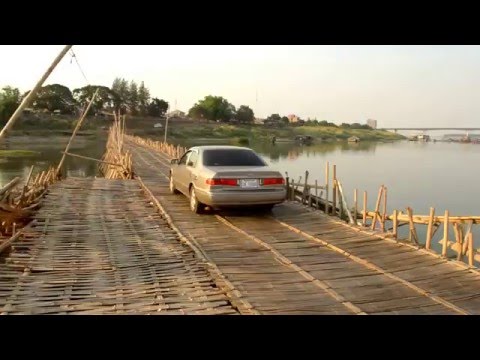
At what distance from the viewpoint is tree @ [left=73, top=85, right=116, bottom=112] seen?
8467 cm

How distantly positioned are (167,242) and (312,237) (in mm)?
2218

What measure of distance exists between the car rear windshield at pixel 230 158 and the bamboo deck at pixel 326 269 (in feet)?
4.05

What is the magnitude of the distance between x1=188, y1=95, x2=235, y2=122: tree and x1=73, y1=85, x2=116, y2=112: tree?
21.2 meters

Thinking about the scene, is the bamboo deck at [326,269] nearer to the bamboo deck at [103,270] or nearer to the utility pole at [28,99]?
the bamboo deck at [103,270]

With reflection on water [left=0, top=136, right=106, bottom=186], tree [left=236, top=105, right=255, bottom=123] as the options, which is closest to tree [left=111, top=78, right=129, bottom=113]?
tree [left=236, top=105, right=255, bottom=123]

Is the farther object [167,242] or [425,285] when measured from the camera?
[167,242]

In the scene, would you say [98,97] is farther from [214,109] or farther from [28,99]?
[28,99]

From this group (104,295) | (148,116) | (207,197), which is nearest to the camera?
(104,295)

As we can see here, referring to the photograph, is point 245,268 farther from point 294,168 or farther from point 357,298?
point 294,168

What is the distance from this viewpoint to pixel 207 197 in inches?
319

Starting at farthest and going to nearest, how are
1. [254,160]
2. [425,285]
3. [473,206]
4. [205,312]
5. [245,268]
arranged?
[473,206], [254,160], [245,268], [425,285], [205,312]

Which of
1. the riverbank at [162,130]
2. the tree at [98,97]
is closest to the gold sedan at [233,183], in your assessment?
the riverbank at [162,130]

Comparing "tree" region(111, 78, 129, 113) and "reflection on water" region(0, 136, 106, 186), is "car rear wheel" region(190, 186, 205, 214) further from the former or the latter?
"tree" region(111, 78, 129, 113)
